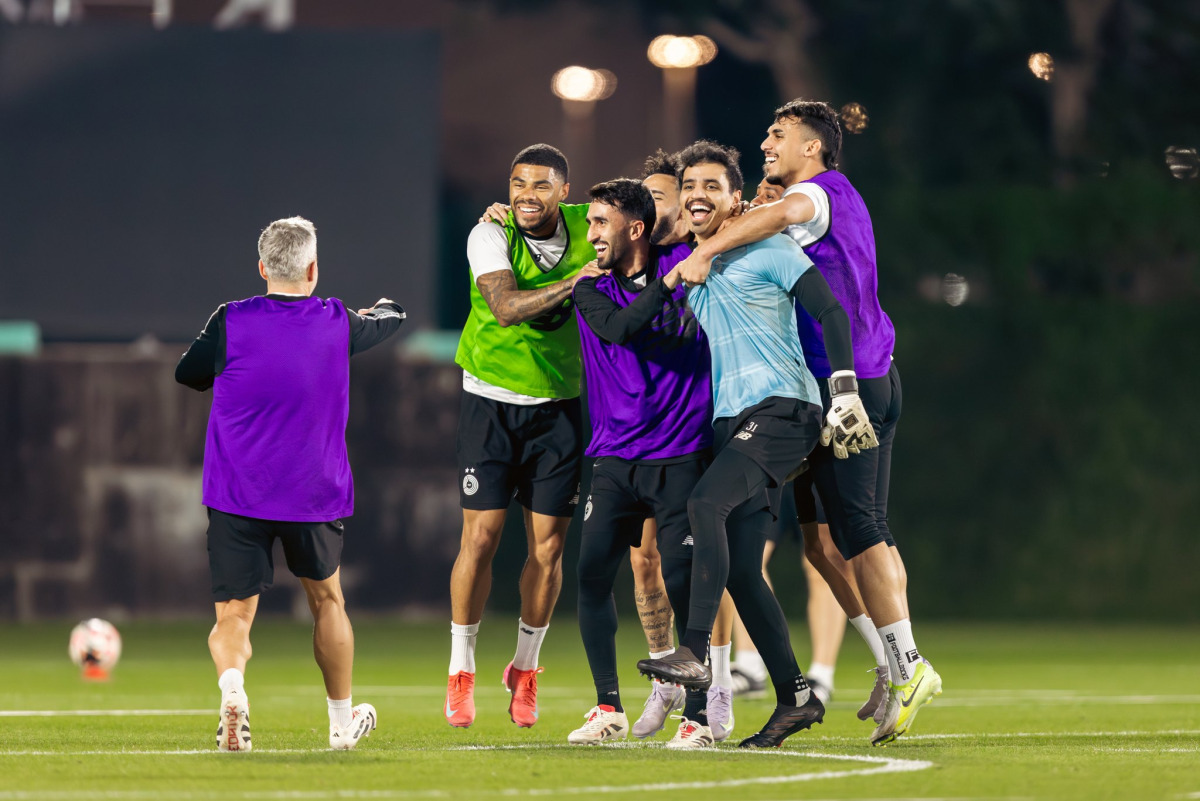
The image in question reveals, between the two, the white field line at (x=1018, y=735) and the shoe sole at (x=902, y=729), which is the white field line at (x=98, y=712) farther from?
the shoe sole at (x=902, y=729)

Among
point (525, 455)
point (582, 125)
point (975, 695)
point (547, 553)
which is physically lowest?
point (975, 695)

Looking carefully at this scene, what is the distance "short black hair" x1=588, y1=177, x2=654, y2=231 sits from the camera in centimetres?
790

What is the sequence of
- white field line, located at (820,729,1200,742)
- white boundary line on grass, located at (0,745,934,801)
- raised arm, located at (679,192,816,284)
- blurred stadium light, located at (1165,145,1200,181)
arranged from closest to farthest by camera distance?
white boundary line on grass, located at (0,745,934,801) < raised arm, located at (679,192,816,284) < white field line, located at (820,729,1200,742) < blurred stadium light, located at (1165,145,1200,181)

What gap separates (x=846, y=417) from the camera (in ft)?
24.5

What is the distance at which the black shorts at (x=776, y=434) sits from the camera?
755 centimetres

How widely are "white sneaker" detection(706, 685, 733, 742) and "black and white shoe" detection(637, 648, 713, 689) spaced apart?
0.79m

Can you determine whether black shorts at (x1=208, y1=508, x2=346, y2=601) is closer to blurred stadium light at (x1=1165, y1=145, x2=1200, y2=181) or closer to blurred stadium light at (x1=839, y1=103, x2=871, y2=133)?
blurred stadium light at (x1=1165, y1=145, x2=1200, y2=181)

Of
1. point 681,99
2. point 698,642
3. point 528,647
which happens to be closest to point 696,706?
point 698,642

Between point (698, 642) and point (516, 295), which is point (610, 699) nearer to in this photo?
point (698, 642)

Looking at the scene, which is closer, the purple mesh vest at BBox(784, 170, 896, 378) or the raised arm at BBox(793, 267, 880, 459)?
the raised arm at BBox(793, 267, 880, 459)

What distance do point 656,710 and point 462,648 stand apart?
1131mm

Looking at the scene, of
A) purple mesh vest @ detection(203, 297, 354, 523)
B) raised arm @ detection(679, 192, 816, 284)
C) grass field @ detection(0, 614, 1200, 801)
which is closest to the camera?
grass field @ detection(0, 614, 1200, 801)

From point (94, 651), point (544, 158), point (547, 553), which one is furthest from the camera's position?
point (94, 651)

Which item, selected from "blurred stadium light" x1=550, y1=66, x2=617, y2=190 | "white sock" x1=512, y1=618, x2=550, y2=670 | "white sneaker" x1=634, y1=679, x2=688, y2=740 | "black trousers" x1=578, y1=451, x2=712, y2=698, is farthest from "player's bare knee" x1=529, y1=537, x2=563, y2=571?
"blurred stadium light" x1=550, y1=66, x2=617, y2=190
